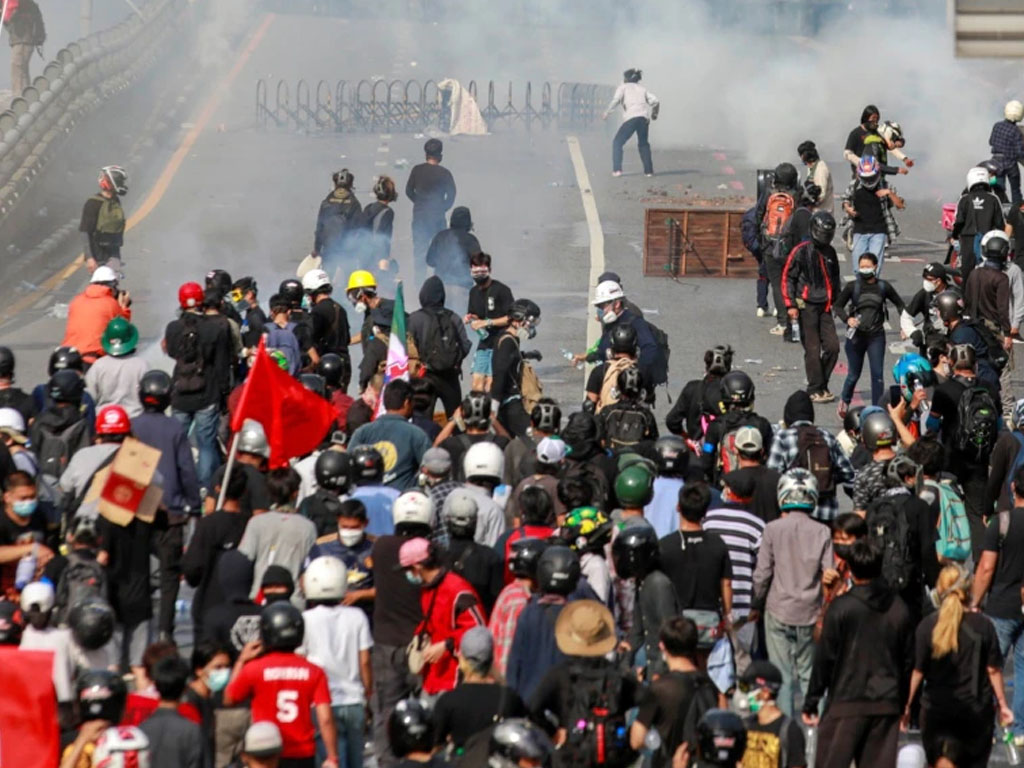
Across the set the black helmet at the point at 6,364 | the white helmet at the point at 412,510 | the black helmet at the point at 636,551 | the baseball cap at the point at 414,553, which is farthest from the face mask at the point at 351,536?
the black helmet at the point at 6,364

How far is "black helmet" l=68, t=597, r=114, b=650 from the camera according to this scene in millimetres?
8844

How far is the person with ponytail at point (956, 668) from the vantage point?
943 cm

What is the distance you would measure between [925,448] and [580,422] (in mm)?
1868

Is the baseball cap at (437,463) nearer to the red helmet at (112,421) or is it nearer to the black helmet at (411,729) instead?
the red helmet at (112,421)

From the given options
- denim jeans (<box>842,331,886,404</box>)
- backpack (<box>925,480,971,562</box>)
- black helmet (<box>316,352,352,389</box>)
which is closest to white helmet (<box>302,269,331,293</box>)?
black helmet (<box>316,352,352,389</box>)

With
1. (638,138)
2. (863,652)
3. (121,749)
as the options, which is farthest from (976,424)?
(638,138)

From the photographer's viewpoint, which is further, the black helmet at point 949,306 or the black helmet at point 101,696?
the black helmet at point 949,306

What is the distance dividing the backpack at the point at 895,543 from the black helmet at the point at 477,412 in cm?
253

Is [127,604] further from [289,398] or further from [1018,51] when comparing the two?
[1018,51]

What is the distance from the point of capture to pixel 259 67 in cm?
4231

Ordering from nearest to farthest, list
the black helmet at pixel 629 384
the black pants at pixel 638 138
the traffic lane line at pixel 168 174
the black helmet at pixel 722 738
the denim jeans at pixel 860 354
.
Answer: the black helmet at pixel 722 738, the black helmet at pixel 629 384, the denim jeans at pixel 860 354, the traffic lane line at pixel 168 174, the black pants at pixel 638 138

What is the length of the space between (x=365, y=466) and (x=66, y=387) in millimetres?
2177

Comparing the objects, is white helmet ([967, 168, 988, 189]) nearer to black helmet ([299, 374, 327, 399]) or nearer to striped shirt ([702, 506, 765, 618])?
black helmet ([299, 374, 327, 399])

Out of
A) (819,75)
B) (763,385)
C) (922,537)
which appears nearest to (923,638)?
(922,537)
